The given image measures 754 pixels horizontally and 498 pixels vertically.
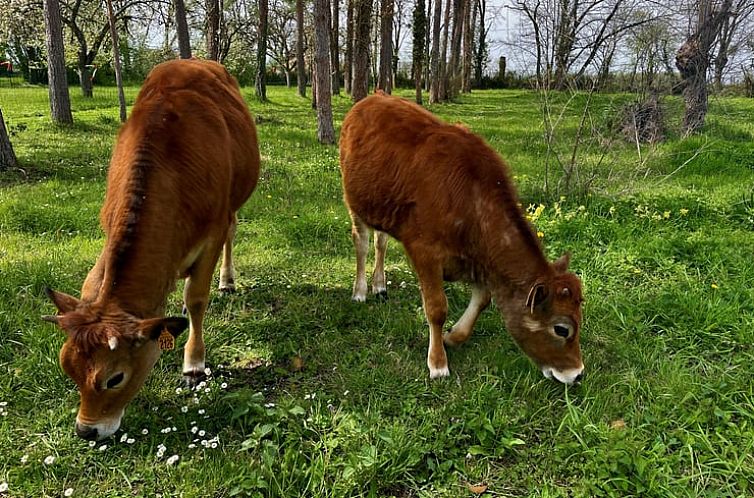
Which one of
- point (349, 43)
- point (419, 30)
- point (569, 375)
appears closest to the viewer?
point (569, 375)

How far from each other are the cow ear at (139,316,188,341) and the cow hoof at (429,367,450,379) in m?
1.77

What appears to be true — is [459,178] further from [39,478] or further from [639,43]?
[639,43]

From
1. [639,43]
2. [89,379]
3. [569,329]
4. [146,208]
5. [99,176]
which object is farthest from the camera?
[99,176]

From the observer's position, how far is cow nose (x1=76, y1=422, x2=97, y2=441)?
9.35 ft

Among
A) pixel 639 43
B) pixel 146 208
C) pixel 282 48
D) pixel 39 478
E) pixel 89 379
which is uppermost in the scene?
pixel 282 48

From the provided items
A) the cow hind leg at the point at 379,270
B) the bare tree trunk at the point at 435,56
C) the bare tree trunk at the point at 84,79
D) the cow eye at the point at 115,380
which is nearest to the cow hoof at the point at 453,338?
the cow hind leg at the point at 379,270

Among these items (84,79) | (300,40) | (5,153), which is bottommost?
(5,153)

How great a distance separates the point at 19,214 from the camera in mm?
6207

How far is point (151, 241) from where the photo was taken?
3000mm

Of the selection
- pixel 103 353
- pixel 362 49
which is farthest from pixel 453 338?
pixel 362 49

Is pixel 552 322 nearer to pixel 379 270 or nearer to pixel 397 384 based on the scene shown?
pixel 397 384

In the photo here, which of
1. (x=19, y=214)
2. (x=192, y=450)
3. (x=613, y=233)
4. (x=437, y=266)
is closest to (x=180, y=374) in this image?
(x=192, y=450)

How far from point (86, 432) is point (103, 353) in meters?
0.53

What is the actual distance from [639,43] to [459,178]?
4074 mm
